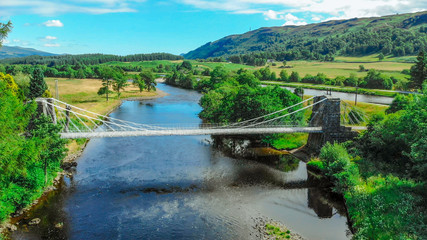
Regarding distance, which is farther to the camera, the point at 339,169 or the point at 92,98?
the point at 92,98

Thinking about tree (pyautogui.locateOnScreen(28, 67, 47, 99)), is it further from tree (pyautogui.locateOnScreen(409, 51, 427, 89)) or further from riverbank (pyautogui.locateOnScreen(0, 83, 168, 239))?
tree (pyautogui.locateOnScreen(409, 51, 427, 89))

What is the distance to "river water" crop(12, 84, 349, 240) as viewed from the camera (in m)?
21.1

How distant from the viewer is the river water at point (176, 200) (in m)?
21.1

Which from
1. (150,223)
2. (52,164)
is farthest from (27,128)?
(150,223)

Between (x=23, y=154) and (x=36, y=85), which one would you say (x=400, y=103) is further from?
(x=36, y=85)

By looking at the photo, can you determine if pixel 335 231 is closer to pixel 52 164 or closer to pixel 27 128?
pixel 52 164

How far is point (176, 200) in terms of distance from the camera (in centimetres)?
2572

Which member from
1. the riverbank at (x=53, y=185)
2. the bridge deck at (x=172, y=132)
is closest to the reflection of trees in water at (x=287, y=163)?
the bridge deck at (x=172, y=132)

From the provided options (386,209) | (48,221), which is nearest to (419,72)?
(386,209)

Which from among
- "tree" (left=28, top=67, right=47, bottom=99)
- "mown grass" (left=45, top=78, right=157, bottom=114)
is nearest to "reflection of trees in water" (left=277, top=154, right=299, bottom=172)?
"mown grass" (left=45, top=78, right=157, bottom=114)

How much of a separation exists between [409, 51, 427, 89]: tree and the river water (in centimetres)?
3612

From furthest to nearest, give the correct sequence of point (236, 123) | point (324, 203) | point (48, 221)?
point (236, 123) < point (324, 203) < point (48, 221)

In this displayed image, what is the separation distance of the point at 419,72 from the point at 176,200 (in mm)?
51887

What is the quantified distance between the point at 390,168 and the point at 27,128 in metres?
33.1
